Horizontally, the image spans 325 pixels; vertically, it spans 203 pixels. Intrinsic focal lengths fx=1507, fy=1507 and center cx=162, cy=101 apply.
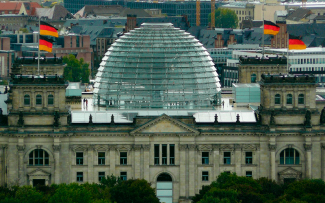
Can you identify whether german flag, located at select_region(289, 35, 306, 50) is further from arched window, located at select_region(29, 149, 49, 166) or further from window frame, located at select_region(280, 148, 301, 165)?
arched window, located at select_region(29, 149, 49, 166)

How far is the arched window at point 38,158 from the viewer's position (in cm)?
17262

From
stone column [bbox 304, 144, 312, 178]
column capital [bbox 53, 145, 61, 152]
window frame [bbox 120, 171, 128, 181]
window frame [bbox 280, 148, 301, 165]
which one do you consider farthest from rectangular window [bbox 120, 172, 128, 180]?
stone column [bbox 304, 144, 312, 178]

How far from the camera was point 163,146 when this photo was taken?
570ft

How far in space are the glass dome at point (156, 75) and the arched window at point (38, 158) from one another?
44.3 feet

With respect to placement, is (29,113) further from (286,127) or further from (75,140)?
(286,127)

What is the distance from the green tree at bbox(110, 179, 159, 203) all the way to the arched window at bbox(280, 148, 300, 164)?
65.6ft

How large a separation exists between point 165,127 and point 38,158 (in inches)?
590

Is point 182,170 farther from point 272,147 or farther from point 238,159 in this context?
point 272,147

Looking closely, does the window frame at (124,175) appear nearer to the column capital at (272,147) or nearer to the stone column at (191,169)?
the stone column at (191,169)

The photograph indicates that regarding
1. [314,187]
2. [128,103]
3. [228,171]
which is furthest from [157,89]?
[314,187]

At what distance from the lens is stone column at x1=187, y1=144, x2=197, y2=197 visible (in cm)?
17350

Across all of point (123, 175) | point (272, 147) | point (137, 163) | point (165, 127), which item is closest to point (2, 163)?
point (123, 175)

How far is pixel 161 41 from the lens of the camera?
614ft

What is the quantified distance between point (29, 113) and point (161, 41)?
76.7 ft
